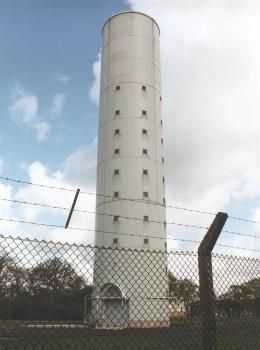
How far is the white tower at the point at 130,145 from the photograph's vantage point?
43.2 m

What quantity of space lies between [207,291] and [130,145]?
41690 millimetres

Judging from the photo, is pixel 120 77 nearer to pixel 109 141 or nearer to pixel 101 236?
pixel 109 141

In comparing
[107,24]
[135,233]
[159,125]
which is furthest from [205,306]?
[107,24]

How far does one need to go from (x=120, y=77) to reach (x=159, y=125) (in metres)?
7.37

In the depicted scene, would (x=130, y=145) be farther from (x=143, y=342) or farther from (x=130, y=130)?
(x=143, y=342)

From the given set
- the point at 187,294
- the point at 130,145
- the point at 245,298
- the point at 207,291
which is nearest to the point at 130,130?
the point at 130,145

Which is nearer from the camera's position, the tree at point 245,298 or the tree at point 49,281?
the tree at point 245,298

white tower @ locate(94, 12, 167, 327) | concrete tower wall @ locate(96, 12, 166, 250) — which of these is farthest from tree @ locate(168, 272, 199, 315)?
concrete tower wall @ locate(96, 12, 166, 250)

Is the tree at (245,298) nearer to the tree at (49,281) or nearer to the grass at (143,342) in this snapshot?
the grass at (143,342)

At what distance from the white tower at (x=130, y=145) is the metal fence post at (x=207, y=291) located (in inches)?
1414

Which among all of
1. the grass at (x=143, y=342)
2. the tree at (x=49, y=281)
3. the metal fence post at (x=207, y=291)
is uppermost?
the tree at (x=49, y=281)

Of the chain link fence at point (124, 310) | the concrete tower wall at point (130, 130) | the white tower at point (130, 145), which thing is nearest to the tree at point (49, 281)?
the chain link fence at point (124, 310)

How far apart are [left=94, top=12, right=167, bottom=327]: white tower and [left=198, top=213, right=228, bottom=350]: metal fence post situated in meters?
35.9

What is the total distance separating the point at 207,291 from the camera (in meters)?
4.53
